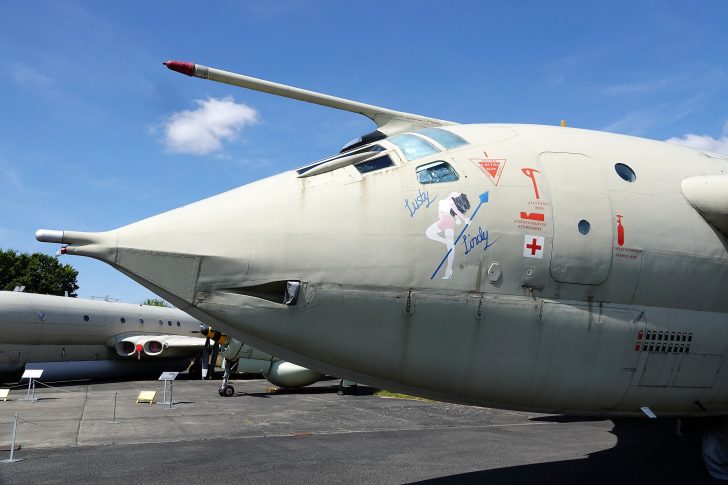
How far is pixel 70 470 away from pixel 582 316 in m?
7.56

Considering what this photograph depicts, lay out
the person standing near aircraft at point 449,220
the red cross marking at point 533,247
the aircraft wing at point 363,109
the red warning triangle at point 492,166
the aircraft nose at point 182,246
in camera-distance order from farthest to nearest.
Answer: the aircraft wing at point 363,109
the red warning triangle at point 492,166
the red cross marking at point 533,247
the person standing near aircraft at point 449,220
the aircraft nose at point 182,246

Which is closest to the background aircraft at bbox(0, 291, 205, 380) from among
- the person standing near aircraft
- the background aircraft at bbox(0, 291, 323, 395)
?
the background aircraft at bbox(0, 291, 323, 395)

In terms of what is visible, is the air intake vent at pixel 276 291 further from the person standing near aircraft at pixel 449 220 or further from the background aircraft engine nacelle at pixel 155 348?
the background aircraft engine nacelle at pixel 155 348

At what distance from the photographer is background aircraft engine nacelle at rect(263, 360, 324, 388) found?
20.3 m

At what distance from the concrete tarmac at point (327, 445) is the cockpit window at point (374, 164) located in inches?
182

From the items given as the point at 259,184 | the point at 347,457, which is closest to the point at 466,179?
the point at 259,184

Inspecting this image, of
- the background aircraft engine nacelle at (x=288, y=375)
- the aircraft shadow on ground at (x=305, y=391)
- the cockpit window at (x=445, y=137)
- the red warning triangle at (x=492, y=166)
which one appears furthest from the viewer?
the background aircraft engine nacelle at (x=288, y=375)

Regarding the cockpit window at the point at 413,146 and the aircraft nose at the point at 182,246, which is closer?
the aircraft nose at the point at 182,246

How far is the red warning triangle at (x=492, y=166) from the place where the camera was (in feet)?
16.7

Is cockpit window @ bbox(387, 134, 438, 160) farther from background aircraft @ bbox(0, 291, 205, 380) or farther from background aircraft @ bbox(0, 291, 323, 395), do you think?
background aircraft @ bbox(0, 291, 205, 380)

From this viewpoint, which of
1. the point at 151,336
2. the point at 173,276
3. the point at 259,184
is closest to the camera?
the point at 173,276

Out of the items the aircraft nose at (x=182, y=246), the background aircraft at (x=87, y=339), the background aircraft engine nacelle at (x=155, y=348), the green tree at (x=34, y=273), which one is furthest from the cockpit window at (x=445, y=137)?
the green tree at (x=34, y=273)

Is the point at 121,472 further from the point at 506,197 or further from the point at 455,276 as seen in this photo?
the point at 506,197

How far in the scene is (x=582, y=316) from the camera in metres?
4.99
